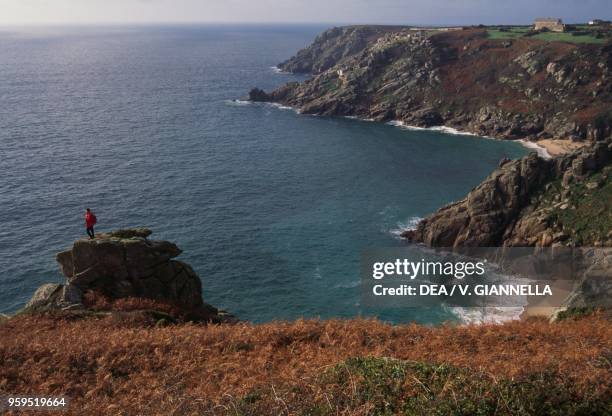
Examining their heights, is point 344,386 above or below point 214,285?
above

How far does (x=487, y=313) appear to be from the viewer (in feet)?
145

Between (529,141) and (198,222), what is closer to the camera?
(198,222)

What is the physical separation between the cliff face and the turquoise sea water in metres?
8.78

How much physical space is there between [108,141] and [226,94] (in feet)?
191

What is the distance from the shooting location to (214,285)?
48.3 m

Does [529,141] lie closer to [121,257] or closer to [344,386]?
[121,257]

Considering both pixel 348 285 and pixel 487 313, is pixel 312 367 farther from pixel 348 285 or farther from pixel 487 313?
pixel 348 285

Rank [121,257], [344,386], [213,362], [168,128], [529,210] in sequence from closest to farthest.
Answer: [344,386], [213,362], [121,257], [529,210], [168,128]

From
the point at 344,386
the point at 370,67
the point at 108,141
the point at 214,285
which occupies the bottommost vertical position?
the point at 214,285

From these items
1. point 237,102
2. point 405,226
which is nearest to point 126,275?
point 405,226

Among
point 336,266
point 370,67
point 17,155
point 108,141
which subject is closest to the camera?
point 336,266

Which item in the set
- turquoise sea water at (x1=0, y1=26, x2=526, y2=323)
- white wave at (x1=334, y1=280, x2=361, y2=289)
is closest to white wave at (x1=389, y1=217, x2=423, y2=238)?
turquoise sea water at (x1=0, y1=26, x2=526, y2=323)

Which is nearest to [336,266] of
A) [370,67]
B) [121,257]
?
[121,257]

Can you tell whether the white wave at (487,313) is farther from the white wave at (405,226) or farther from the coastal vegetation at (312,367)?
the coastal vegetation at (312,367)
